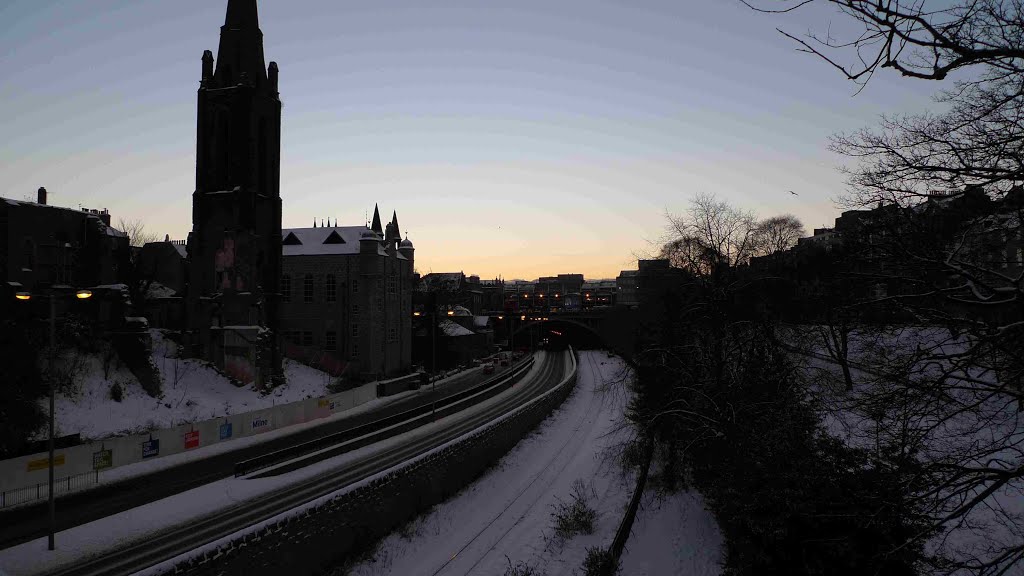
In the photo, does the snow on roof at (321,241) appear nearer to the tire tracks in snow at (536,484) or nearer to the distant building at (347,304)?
the distant building at (347,304)

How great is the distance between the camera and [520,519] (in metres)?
27.5

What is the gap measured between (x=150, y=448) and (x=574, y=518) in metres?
22.6

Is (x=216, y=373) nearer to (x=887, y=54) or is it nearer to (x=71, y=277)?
(x=71, y=277)

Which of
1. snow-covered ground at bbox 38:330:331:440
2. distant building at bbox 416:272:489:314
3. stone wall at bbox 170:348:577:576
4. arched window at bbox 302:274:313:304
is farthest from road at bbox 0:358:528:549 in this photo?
distant building at bbox 416:272:489:314

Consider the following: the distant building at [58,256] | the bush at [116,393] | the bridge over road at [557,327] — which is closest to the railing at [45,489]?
the bush at [116,393]

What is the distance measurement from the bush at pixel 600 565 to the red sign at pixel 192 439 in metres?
24.4

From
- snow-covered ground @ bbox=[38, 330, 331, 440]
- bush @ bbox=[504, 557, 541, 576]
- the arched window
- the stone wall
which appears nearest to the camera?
the stone wall

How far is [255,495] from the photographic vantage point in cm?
2480

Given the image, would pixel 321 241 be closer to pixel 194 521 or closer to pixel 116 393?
pixel 116 393

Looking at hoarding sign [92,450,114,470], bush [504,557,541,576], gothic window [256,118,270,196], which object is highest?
gothic window [256,118,270,196]

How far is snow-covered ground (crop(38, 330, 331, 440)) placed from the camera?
3341 cm

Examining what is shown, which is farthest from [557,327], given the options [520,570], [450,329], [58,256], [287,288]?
[520,570]

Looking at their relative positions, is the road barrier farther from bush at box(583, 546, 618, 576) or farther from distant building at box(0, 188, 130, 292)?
bush at box(583, 546, 618, 576)

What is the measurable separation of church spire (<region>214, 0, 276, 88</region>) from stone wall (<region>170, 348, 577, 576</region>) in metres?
39.0
